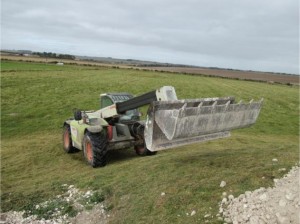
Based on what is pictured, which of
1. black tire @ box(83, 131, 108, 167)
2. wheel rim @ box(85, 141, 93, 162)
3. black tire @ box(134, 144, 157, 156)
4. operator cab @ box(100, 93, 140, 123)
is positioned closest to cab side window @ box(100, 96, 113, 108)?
operator cab @ box(100, 93, 140, 123)

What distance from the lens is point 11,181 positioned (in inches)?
460

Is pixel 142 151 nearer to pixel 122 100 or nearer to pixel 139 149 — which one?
pixel 139 149

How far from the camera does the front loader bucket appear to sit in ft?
27.3

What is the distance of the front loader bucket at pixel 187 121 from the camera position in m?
8.34

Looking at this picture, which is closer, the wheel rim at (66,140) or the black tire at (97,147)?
the black tire at (97,147)

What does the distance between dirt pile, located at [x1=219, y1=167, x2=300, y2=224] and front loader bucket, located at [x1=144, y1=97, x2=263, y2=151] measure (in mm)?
1951

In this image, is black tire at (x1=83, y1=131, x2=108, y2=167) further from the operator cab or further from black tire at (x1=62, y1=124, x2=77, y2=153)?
black tire at (x1=62, y1=124, x2=77, y2=153)

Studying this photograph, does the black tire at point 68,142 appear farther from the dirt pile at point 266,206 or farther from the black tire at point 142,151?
the dirt pile at point 266,206

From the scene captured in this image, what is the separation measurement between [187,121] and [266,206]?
2.61 meters

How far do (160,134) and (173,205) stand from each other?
1.75 metres

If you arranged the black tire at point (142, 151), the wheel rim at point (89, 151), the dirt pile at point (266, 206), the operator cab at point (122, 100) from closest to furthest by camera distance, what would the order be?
the dirt pile at point (266, 206) < the wheel rim at point (89, 151) < the operator cab at point (122, 100) < the black tire at point (142, 151)

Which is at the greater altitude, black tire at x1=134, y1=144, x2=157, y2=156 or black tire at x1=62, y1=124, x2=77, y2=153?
black tire at x1=134, y1=144, x2=157, y2=156

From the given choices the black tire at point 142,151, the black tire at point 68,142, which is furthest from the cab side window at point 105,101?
the black tire at point 68,142

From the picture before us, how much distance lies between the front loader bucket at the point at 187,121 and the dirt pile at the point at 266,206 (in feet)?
6.40
